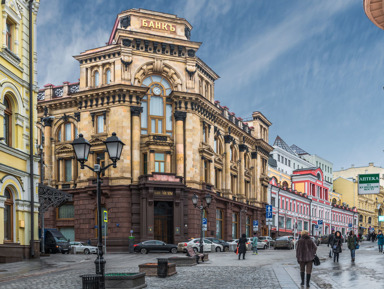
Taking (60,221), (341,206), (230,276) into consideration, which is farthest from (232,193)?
(341,206)

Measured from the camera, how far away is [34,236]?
28.2 m

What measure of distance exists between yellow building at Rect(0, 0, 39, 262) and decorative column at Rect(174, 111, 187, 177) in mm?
23640

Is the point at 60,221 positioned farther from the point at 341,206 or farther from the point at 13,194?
the point at 341,206

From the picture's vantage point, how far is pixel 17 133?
27.2m

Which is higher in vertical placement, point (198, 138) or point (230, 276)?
point (198, 138)

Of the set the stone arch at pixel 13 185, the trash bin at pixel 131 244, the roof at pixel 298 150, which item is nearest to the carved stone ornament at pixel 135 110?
the trash bin at pixel 131 244

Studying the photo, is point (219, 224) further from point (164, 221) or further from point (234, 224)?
point (164, 221)

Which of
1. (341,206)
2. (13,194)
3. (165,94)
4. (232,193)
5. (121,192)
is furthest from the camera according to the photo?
(341,206)

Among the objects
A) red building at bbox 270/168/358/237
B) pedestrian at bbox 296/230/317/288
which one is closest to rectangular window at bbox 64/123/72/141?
red building at bbox 270/168/358/237

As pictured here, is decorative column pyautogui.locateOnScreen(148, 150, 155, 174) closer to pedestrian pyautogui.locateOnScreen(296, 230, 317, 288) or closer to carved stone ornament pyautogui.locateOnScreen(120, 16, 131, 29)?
carved stone ornament pyautogui.locateOnScreen(120, 16, 131, 29)

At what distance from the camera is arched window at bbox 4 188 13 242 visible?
86.0 ft

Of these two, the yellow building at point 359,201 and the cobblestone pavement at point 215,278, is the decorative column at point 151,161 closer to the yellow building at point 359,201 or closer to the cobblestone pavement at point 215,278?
the cobblestone pavement at point 215,278

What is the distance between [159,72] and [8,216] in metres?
28.4

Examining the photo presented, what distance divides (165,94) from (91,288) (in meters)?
39.4
